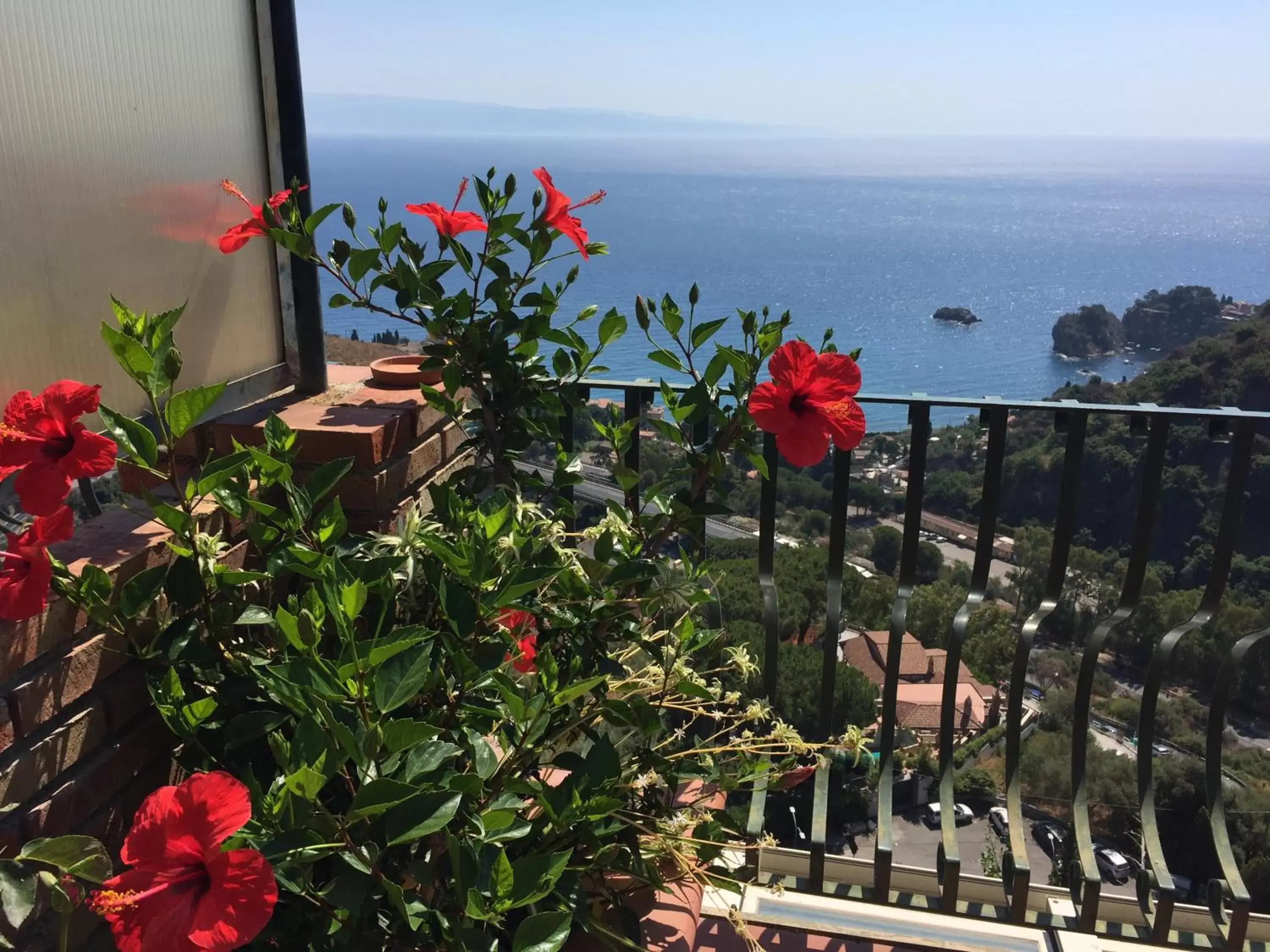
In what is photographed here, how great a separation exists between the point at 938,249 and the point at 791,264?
9.91 metres

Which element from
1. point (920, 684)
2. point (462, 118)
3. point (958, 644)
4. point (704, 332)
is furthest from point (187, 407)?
point (462, 118)

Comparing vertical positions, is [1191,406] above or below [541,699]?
above

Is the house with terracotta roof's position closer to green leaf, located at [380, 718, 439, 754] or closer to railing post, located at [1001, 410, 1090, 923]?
railing post, located at [1001, 410, 1090, 923]

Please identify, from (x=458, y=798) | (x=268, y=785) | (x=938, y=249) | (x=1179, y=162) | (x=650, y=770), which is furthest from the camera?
(x=1179, y=162)

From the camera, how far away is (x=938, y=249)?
34406 millimetres

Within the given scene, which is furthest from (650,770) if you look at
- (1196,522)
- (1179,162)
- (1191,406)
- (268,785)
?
(1179,162)

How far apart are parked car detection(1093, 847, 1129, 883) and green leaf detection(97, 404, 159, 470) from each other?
8.35 ft

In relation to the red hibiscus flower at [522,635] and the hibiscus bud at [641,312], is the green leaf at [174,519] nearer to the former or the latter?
the red hibiscus flower at [522,635]

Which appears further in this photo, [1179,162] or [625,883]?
[1179,162]

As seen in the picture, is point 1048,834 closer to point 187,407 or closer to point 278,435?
point 278,435

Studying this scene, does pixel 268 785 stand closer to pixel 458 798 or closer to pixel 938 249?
pixel 458 798

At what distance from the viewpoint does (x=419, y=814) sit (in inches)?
33.5

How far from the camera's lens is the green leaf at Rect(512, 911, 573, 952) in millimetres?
862

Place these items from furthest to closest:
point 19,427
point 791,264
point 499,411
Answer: point 791,264 < point 499,411 < point 19,427
